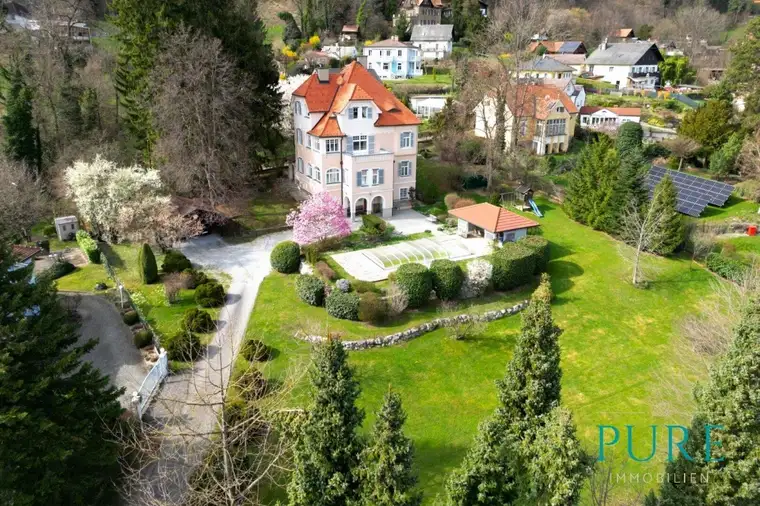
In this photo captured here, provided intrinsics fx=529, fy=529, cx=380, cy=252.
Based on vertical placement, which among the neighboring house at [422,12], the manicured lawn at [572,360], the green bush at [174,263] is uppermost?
the neighboring house at [422,12]

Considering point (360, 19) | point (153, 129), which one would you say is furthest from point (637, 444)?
point (360, 19)

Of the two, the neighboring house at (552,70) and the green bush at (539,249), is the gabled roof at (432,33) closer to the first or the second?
the neighboring house at (552,70)

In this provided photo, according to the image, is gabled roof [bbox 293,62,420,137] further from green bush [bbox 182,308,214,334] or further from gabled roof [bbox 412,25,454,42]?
gabled roof [bbox 412,25,454,42]

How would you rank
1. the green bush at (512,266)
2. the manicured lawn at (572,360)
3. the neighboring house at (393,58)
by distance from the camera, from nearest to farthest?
the manicured lawn at (572,360) → the green bush at (512,266) → the neighboring house at (393,58)

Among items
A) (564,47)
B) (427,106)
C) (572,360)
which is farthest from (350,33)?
(572,360)

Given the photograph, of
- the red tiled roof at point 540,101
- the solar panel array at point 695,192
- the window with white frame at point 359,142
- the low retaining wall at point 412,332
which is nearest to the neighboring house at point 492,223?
the low retaining wall at point 412,332

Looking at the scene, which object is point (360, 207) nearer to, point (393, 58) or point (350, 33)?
point (393, 58)

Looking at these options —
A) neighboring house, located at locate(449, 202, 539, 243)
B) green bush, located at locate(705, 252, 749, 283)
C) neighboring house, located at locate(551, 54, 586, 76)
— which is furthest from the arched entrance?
neighboring house, located at locate(551, 54, 586, 76)
